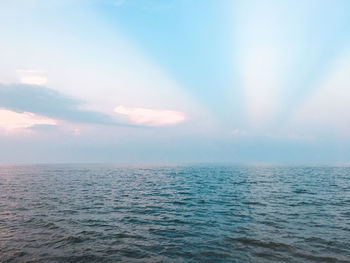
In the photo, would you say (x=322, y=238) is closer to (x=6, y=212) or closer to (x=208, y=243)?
(x=208, y=243)

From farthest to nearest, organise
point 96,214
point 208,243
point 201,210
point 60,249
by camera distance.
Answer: point 201,210
point 96,214
point 208,243
point 60,249

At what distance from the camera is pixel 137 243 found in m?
14.6

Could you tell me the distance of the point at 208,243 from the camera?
14469 millimetres

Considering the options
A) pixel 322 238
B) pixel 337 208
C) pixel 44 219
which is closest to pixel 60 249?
pixel 44 219

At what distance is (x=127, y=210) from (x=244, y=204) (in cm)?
1440

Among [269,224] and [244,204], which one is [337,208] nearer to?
[244,204]

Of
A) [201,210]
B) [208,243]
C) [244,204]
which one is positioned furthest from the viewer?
[244,204]

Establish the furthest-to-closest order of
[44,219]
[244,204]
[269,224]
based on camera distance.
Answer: [244,204]
[44,219]
[269,224]

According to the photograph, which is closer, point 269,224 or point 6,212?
point 269,224

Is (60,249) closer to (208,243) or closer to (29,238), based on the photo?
(29,238)

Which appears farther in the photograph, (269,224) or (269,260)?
(269,224)

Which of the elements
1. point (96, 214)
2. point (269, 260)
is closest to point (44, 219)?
point (96, 214)

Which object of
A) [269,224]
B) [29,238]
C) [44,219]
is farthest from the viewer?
[44,219]

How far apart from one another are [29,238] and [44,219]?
565 centimetres
